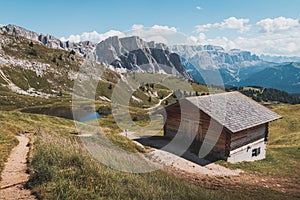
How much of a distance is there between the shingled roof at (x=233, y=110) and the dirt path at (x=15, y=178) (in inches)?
815

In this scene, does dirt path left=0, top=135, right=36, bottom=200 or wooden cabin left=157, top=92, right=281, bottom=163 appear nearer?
dirt path left=0, top=135, right=36, bottom=200

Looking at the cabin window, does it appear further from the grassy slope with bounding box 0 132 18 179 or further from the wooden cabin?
the grassy slope with bounding box 0 132 18 179

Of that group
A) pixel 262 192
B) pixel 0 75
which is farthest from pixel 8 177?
pixel 0 75

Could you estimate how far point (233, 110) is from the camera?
32.3 meters

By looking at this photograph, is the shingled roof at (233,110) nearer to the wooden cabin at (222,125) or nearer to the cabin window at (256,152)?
the wooden cabin at (222,125)

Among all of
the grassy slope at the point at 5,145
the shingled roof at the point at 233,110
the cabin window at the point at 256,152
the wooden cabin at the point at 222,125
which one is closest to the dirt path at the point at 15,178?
the grassy slope at the point at 5,145

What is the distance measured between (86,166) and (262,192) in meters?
13.8

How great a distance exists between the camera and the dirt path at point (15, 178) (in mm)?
9859

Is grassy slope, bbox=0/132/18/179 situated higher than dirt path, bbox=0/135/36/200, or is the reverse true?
dirt path, bbox=0/135/36/200

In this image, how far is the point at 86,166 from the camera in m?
12.4

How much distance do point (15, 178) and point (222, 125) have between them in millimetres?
22018

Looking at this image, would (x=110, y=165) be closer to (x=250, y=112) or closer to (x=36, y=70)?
(x=250, y=112)

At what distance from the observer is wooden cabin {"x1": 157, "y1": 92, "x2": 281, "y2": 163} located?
1141 inches

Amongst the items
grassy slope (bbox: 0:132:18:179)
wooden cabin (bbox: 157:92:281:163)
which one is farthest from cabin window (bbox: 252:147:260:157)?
grassy slope (bbox: 0:132:18:179)
